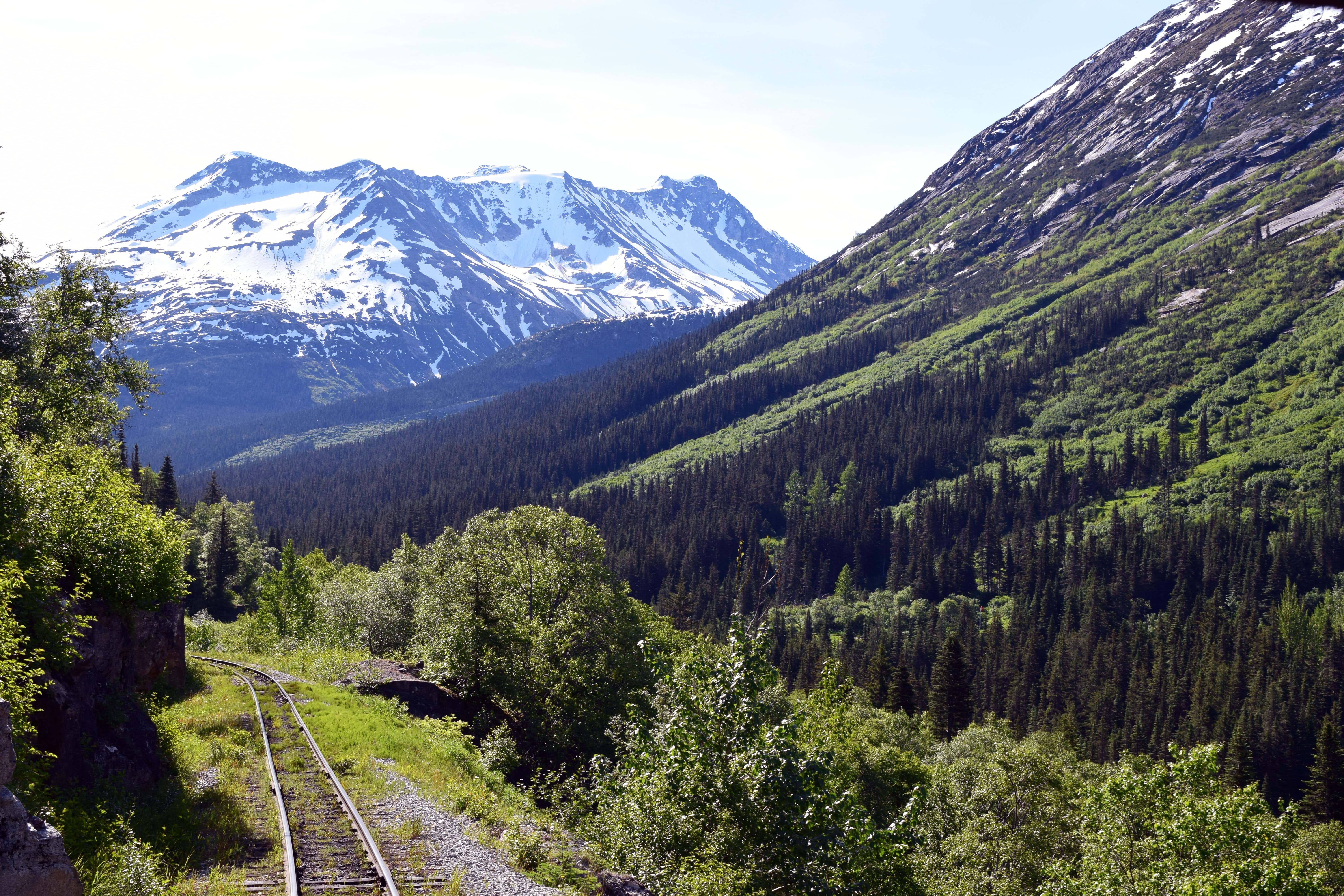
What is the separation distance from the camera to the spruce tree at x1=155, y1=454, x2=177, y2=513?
10925 cm

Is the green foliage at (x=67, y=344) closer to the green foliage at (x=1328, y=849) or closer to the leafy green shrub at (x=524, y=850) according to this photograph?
the leafy green shrub at (x=524, y=850)

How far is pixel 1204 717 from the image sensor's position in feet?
310

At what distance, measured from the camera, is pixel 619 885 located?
1812cm

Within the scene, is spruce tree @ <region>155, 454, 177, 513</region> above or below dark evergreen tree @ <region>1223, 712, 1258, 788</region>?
above

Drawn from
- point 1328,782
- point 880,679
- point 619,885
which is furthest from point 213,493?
point 1328,782

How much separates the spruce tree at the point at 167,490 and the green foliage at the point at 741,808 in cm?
10903

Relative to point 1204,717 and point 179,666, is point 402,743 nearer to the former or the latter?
point 179,666

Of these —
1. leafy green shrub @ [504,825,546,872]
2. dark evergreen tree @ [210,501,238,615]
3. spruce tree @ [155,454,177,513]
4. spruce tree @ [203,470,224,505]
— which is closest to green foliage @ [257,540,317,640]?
dark evergreen tree @ [210,501,238,615]

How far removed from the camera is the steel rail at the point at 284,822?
14.7 metres

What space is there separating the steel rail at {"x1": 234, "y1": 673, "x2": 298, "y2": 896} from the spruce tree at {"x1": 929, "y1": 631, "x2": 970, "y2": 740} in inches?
2820

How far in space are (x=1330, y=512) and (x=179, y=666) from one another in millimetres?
178847

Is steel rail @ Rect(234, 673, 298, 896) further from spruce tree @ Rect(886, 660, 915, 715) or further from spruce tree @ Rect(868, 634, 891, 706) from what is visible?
spruce tree @ Rect(868, 634, 891, 706)

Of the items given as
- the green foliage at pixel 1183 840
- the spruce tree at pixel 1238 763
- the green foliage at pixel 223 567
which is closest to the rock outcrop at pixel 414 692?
the green foliage at pixel 1183 840

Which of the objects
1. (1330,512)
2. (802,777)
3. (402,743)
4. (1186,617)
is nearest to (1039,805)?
(802,777)
